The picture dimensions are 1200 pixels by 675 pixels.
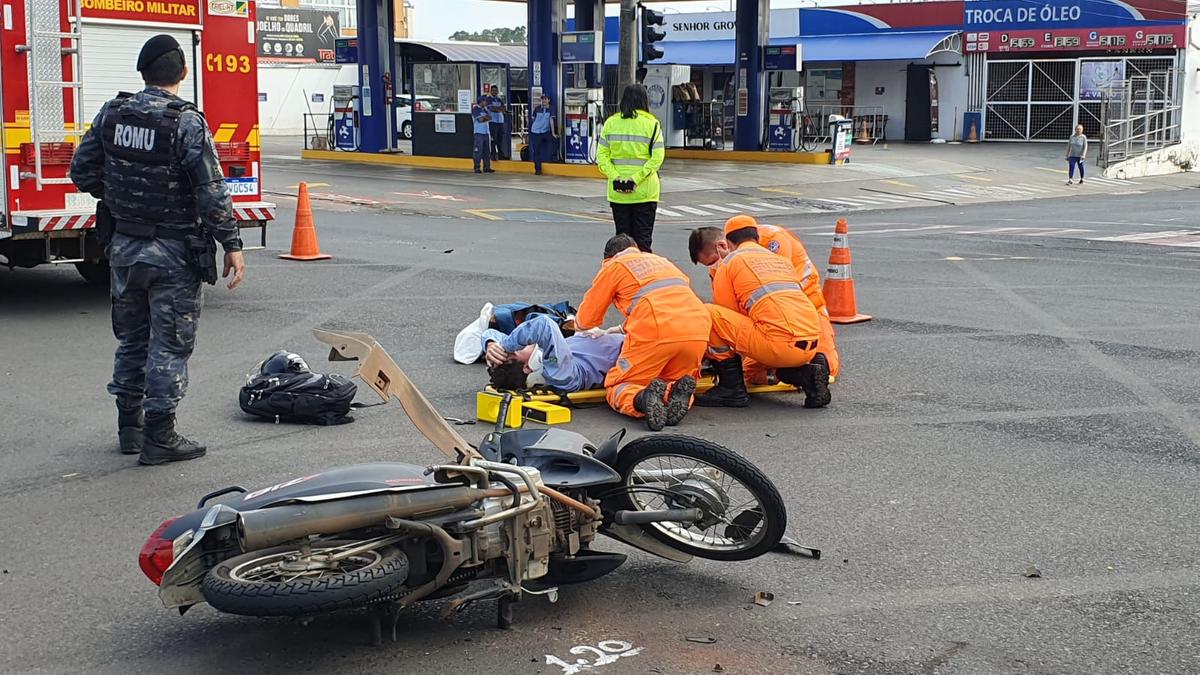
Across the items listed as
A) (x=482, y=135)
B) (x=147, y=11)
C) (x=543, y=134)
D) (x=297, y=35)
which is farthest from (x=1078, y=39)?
(x=297, y=35)

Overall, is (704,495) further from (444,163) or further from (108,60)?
(444,163)

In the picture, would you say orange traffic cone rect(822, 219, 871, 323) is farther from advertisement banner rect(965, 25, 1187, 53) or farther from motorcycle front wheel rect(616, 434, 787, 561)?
advertisement banner rect(965, 25, 1187, 53)

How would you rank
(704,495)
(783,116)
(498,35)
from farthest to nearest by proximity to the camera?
(498,35) < (783,116) < (704,495)

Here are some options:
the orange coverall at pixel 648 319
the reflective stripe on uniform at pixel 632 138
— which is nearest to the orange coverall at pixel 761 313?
the orange coverall at pixel 648 319

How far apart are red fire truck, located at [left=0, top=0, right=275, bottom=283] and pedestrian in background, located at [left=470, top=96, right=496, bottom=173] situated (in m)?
17.5

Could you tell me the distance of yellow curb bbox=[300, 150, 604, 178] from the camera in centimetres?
2838

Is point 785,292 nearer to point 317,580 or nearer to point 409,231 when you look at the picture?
point 317,580

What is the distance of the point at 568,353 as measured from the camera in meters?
8.01

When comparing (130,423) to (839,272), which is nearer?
(130,423)

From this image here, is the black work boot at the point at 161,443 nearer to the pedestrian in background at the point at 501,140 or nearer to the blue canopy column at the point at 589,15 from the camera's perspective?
the pedestrian in background at the point at 501,140

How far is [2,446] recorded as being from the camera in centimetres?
684

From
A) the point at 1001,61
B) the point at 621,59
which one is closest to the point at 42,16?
the point at 621,59

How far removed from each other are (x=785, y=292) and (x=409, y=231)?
1086cm

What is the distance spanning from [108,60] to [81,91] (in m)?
0.85
